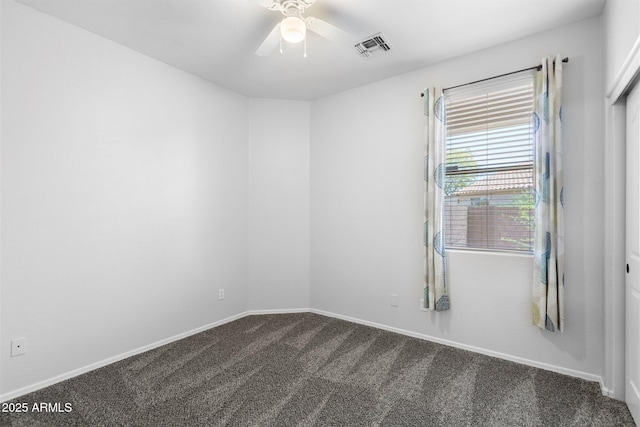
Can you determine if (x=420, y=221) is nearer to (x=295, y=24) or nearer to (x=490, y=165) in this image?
(x=490, y=165)

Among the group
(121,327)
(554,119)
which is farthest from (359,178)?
(121,327)

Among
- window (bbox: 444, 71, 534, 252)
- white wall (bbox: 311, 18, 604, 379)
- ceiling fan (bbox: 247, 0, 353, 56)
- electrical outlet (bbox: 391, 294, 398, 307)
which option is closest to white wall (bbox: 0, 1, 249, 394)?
white wall (bbox: 311, 18, 604, 379)

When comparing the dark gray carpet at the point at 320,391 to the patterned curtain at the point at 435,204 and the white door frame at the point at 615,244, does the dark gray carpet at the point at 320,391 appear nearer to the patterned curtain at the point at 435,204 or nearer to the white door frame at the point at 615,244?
the white door frame at the point at 615,244

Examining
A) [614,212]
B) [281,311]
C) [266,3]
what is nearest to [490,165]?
[614,212]

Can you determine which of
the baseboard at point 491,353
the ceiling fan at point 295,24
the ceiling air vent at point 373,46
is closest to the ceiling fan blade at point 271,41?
the ceiling fan at point 295,24

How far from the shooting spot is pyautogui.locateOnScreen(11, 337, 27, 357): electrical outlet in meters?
2.06

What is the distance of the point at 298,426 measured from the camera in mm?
1795

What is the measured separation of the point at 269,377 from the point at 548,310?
84.3 inches

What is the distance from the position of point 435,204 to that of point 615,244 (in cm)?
124

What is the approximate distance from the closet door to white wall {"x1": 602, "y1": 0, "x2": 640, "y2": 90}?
0.67 ft

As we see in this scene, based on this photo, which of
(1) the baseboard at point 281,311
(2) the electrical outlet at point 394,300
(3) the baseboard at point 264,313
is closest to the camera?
(3) the baseboard at point 264,313

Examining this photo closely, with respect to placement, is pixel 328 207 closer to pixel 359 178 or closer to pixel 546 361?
pixel 359 178

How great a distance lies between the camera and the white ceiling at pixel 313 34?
215 centimetres

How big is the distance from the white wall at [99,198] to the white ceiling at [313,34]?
25 centimetres
